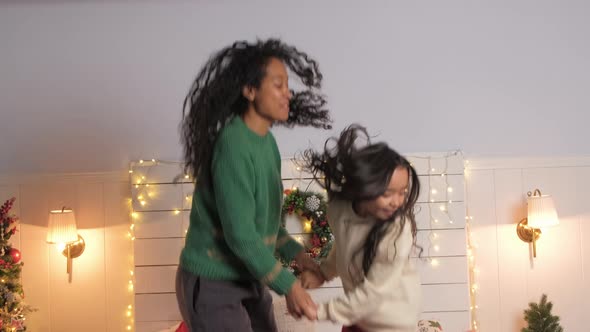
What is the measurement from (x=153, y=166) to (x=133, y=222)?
29 centimetres

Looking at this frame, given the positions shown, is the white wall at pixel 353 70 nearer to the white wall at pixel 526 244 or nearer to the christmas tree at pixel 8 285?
the white wall at pixel 526 244

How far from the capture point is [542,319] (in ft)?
9.59

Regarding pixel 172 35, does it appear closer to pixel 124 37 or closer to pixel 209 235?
pixel 124 37

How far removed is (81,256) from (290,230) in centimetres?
108

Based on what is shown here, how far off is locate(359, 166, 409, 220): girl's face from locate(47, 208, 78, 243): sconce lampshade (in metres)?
1.85

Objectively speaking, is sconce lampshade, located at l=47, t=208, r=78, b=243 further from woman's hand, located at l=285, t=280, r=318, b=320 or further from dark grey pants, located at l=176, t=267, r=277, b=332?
woman's hand, located at l=285, t=280, r=318, b=320

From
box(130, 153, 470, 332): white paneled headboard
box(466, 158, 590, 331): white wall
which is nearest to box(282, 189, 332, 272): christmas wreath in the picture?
box(130, 153, 470, 332): white paneled headboard

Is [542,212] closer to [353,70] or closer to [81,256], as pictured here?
[353,70]

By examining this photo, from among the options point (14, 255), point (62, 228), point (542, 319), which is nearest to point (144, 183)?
point (62, 228)

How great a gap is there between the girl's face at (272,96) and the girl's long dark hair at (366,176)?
19cm

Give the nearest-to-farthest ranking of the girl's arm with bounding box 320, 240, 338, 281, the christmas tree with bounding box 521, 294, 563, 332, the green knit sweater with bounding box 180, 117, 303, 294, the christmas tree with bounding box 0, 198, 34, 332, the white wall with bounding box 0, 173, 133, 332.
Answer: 1. the green knit sweater with bounding box 180, 117, 303, 294
2. the girl's arm with bounding box 320, 240, 338, 281
3. the christmas tree with bounding box 0, 198, 34, 332
4. the christmas tree with bounding box 521, 294, 563, 332
5. the white wall with bounding box 0, 173, 133, 332

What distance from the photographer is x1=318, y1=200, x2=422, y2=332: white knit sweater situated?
63.1 inches

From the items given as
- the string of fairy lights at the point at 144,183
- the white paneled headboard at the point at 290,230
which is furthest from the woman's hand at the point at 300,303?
the string of fairy lights at the point at 144,183

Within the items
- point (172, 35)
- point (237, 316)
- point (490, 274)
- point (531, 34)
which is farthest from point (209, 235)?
point (531, 34)
